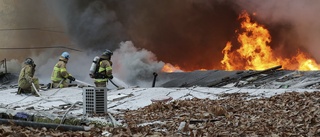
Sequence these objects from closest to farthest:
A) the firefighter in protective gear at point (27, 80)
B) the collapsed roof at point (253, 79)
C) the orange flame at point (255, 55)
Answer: the firefighter in protective gear at point (27, 80)
the collapsed roof at point (253, 79)
the orange flame at point (255, 55)

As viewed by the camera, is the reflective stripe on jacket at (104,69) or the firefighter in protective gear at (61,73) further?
the firefighter in protective gear at (61,73)

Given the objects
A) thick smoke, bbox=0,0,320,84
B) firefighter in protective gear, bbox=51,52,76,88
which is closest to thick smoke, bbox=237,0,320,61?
thick smoke, bbox=0,0,320,84

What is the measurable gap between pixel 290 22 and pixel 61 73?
47.9ft

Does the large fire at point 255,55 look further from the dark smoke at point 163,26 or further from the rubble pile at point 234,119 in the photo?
the rubble pile at point 234,119

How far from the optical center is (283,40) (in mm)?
24344

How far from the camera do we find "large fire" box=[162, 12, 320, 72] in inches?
917

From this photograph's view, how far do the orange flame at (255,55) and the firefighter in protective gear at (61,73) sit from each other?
11735mm

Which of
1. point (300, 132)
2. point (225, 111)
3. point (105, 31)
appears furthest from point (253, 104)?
point (105, 31)

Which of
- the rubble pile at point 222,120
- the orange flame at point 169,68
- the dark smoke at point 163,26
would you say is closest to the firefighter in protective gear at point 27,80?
the rubble pile at point 222,120

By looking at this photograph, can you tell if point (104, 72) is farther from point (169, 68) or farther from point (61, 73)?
point (169, 68)

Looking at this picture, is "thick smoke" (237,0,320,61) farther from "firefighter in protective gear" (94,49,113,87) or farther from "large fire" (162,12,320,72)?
"firefighter in protective gear" (94,49,113,87)

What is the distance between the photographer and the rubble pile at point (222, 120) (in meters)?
6.27

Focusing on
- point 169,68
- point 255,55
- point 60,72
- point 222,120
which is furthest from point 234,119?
point 169,68

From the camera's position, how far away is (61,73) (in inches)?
581
